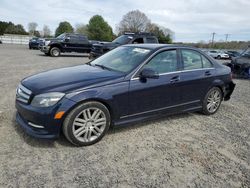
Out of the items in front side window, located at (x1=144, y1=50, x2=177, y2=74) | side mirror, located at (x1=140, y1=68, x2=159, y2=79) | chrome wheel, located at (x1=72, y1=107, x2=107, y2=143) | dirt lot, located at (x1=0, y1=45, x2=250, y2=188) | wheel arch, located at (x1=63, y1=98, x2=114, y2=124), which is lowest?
dirt lot, located at (x1=0, y1=45, x2=250, y2=188)

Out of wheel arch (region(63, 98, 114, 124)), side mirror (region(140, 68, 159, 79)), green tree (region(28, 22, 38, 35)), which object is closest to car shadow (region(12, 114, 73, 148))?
wheel arch (region(63, 98, 114, 124))

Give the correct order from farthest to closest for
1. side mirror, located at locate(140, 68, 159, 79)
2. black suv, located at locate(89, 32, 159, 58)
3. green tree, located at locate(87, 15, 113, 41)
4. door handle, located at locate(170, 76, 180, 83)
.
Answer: green tree, located at locate(87, 15, 113, 41) < black suv, located at locate(89, 32, 159, 58) < door handle, located at locate(170, 76, 180, 83) < side mirror, located at locate(140, 68, 159, 79)

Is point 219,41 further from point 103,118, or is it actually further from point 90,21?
point 103,118

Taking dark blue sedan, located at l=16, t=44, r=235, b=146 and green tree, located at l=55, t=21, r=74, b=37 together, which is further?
green tree, located at l=55, t=21, r=74, b=37

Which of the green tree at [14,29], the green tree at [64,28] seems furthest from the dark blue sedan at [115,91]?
the green tree at [14,29]

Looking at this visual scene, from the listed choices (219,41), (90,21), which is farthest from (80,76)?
(219,41)

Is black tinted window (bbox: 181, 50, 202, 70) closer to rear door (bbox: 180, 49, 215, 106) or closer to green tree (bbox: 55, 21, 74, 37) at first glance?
rear door (bbox: 180, 49, 215, 106)

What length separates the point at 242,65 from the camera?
1101cm

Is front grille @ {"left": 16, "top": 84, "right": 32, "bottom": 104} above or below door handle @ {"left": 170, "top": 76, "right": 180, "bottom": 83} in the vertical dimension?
below

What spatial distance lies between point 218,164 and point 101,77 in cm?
216

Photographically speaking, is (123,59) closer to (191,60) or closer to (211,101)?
(191,60)

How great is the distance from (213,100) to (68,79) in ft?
11.0

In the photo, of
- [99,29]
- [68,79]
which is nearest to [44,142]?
[68,79]

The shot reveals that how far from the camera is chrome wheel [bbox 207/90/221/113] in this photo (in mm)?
5270
